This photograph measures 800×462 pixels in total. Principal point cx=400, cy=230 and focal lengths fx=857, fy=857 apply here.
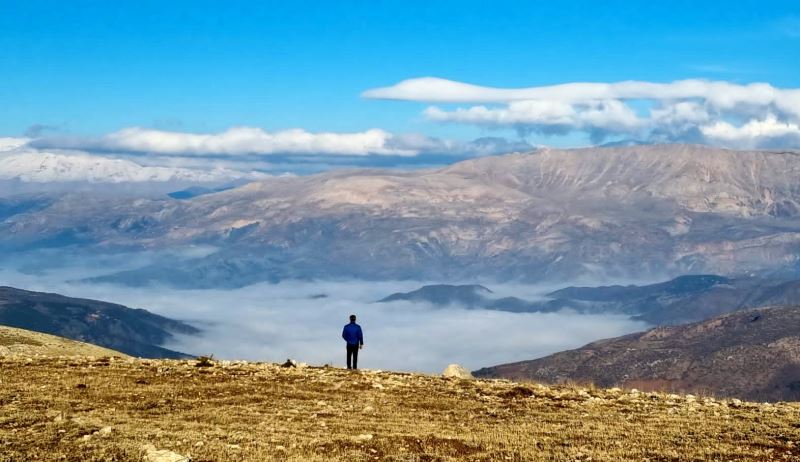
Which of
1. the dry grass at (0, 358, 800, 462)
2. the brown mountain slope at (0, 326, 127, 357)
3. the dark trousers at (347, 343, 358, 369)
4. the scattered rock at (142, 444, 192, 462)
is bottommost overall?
the brown mountain slope at (0, 326, 127, 357)

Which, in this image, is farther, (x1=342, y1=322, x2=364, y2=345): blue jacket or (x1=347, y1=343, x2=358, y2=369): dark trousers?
(x1=342, y1=322, x2=364, y2=345): blue jacket

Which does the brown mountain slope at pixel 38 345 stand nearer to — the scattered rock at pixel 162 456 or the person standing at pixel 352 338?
the person standing at pixel 352 338

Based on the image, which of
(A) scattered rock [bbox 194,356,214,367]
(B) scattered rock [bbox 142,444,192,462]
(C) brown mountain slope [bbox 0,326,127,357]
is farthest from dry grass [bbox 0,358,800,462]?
(C) brown mountain slope [bbox 0,326,127,357]

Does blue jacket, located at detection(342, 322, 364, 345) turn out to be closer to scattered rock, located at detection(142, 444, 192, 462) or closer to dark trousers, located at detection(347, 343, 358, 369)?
dark trousers, located at detection(347, 343, 358, 369)

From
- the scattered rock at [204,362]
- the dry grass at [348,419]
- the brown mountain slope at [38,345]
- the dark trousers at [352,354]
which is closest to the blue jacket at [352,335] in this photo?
the dark trousers at [352,354]

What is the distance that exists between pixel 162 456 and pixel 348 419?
24.4ft

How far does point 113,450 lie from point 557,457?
1112 centimetres

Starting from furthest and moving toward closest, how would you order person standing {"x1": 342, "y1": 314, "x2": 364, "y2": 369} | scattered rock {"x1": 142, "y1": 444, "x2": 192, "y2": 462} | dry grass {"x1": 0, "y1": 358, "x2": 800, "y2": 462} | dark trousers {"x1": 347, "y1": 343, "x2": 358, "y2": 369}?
person standing {"x1": 342, "y1": 314, "x2": 364, "y2": 369}
dark trousers {"x1": 347, "y1": 343, "x2": 358, "y2": 369}
dry grass {"x1": 0, "y1": 358, "x2": 800, "y2": 462}
scattered rock {"x1": 142, "y1": 444, "x2": 192, "y2": 462}

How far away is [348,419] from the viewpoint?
26.7m

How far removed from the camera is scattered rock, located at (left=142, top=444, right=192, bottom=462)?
797 inches

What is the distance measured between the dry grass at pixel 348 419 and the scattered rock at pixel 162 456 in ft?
1.06

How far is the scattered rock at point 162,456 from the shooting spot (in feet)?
66.4

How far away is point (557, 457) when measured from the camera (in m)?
21.9

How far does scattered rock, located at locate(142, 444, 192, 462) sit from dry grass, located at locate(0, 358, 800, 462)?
32cm
